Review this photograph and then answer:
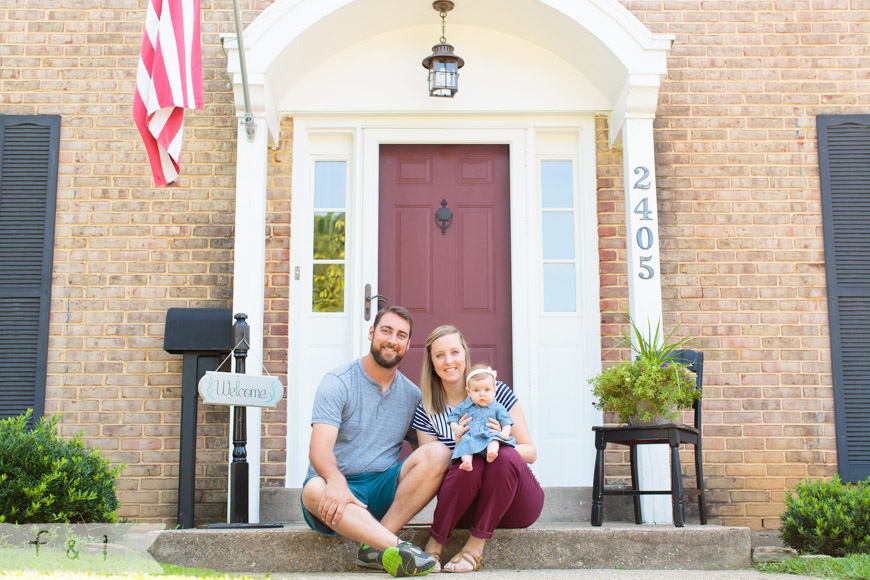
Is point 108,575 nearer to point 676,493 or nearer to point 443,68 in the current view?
point 676,493

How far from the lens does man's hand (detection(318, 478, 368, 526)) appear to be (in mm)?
3566

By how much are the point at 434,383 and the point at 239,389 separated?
1054mm

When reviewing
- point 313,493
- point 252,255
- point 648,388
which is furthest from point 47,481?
point 648,388

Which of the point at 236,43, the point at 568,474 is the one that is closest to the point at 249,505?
the point at 568,474

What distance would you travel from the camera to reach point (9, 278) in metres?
5.40

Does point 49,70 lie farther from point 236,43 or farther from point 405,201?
point 405,201

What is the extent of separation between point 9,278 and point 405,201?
2.34 m

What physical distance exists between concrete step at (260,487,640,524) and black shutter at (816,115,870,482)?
4.40ft

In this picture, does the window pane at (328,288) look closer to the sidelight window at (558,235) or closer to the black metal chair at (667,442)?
the sidelight window at (558,235)

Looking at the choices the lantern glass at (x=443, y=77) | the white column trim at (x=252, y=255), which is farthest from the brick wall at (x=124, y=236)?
the lantern glass at (x=443, y=77)

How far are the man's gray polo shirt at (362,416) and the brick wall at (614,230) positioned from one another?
1.44 meters

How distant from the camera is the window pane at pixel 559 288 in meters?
5.58

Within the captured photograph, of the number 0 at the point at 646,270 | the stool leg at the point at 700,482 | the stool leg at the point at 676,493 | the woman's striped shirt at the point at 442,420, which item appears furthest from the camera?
the number 0 at the point at 646,270

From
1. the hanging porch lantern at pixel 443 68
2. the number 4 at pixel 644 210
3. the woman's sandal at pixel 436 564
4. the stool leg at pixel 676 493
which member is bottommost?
the woman's sandal at pixel 436 564
